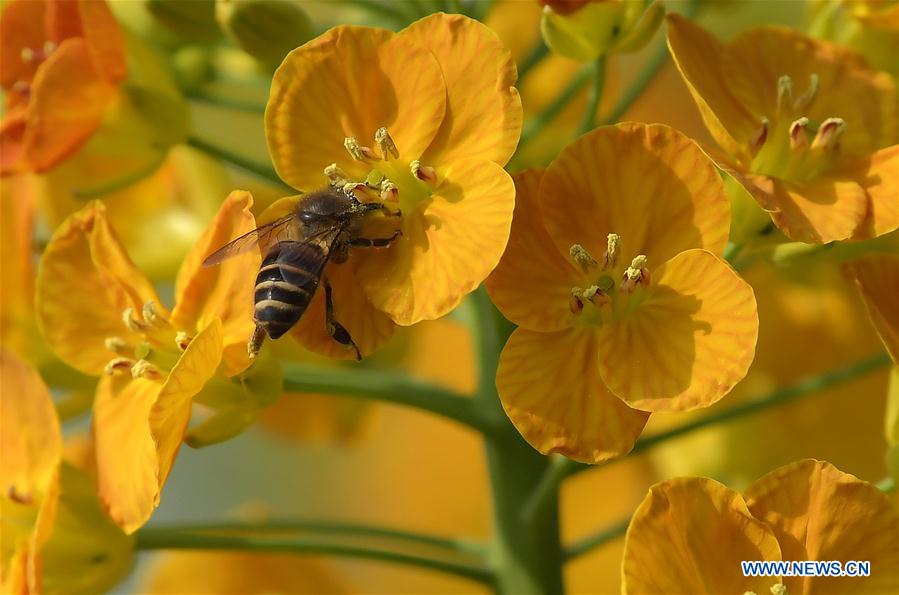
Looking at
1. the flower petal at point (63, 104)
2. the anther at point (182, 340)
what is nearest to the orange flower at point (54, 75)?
the flower petal at point (63, 104)

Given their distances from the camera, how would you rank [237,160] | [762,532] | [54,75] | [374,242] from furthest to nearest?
[237,160] → [54,75] → [374,242] → [762,532]

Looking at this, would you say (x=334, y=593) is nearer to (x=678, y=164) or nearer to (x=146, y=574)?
(x=146, y=574)

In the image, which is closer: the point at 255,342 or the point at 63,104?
the point at 255,342

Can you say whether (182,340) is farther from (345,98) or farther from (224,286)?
(345,98)

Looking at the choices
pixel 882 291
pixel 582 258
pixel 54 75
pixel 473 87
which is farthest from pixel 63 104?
pixel 882 291

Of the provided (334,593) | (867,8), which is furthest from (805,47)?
(334,593)

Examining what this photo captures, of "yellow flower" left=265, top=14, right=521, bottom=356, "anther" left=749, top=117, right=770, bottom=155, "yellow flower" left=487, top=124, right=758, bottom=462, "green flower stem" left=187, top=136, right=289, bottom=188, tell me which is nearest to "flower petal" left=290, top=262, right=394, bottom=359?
"yellow flower" left=265, top=14, right=521, bottom=356

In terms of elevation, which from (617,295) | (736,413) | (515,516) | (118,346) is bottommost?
(515,516)
